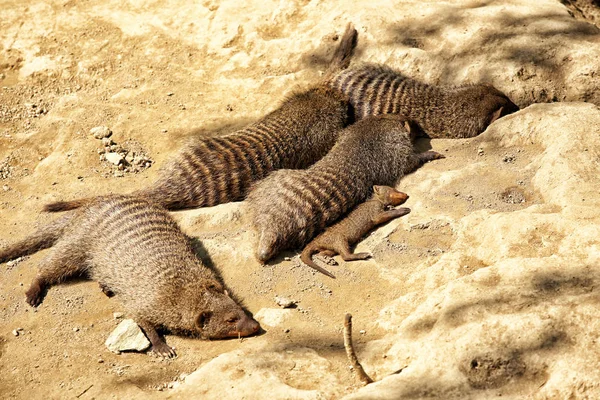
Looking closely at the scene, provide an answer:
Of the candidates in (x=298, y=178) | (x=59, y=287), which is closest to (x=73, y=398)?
(x=59, y=287)

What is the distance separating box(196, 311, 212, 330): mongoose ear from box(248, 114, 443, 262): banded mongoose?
61 centimetres

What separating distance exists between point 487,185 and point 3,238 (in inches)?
134

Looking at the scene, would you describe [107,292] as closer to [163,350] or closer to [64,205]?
[163,350]

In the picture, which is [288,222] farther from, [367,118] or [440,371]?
[440,371]

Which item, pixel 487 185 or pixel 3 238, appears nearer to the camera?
pixel 487 185

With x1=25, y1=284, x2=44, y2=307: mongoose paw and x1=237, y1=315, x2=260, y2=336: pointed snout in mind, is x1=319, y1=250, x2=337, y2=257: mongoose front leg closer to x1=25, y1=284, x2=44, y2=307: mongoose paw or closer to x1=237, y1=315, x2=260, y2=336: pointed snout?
x1=237, y1=315, x2=260, y2=336: pointed snout

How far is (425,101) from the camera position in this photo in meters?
5.55

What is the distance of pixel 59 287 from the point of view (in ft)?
13.9

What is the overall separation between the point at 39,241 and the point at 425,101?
10.6 feet

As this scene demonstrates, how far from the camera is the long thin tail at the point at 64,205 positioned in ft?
15.8

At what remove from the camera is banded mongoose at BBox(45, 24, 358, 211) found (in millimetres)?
4805

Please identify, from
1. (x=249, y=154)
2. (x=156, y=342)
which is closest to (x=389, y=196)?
(x=249, y=154)

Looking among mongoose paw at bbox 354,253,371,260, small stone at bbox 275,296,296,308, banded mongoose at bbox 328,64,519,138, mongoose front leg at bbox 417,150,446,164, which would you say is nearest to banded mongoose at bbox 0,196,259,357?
small stone at bbox 275,296,296,308

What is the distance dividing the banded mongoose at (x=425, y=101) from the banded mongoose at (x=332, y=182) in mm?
268
